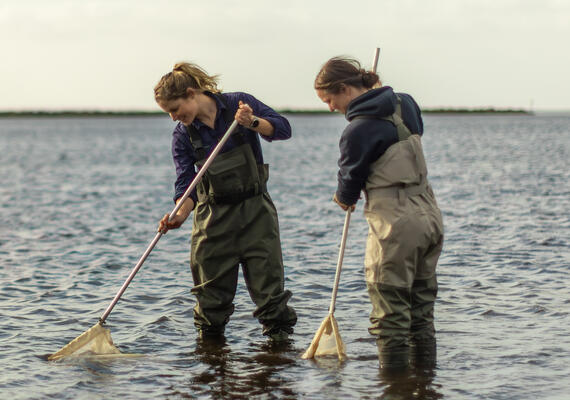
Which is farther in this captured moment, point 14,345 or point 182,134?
point 14,345

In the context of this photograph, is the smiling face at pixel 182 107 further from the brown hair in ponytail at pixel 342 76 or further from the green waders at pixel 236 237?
the brown hair in ponytail at pixel 342 76

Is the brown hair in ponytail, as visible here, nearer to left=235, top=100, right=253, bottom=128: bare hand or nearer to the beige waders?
the beige waders

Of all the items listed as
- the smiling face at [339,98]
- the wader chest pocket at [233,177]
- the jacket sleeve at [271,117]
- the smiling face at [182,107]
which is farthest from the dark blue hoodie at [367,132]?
the smiling face at [182,107]

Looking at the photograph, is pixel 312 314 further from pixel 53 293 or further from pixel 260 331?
pixel 53 293

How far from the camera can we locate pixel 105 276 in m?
10.9

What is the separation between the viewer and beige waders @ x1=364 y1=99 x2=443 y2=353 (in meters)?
5.33

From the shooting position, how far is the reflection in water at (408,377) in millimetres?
5662

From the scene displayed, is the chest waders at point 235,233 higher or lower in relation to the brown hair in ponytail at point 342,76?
lower

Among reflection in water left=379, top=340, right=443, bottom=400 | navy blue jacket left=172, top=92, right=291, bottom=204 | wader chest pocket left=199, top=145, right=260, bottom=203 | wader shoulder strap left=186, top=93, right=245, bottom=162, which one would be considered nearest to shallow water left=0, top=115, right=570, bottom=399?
reflection in water left=379, top=340, right=443, bottom=400

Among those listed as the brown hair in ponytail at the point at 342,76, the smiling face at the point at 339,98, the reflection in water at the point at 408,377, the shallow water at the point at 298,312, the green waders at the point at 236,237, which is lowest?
the shallow water at the point at 298,312

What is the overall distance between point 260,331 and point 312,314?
846 mm

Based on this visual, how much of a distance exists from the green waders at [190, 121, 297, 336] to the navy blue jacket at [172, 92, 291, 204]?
0.10m

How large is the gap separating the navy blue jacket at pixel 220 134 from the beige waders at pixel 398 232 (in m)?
1.04

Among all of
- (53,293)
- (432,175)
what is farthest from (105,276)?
(432,175)
